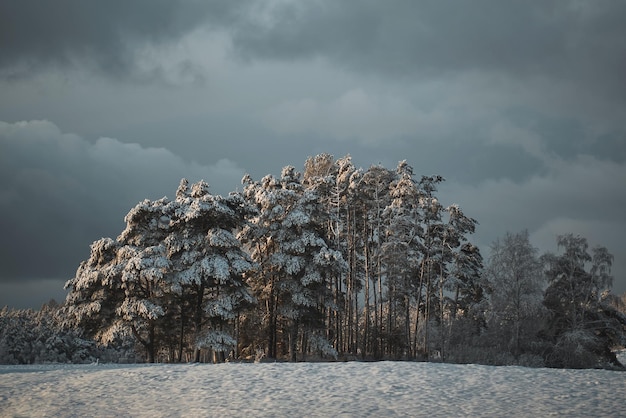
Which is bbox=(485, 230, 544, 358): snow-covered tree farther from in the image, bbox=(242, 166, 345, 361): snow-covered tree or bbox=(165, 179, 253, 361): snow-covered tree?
bbox=(165, 179, 253, 361): snow-covered tree

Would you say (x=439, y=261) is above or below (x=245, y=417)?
above

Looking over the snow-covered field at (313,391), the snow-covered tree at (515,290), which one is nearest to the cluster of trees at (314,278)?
the snow-covered tree at (515,290)

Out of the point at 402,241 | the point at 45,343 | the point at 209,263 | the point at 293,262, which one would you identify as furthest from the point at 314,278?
the point at 45,343

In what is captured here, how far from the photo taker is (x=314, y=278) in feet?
124

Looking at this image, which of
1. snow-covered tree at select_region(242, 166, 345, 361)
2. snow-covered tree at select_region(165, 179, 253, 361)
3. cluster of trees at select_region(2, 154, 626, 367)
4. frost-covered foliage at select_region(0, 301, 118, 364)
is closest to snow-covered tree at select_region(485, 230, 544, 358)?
cluster of trees at select_region(2, 154, 626, 367)

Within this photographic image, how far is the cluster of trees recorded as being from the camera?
1364 inches

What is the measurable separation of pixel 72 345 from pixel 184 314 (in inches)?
336

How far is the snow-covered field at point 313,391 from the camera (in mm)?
15344

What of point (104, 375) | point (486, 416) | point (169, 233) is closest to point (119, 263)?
point (169, 233)

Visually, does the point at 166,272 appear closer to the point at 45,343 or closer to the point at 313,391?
the point at 45,343

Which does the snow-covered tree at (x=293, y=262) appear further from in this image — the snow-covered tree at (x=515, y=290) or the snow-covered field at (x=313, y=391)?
the snow-covered field at (x=313, y=391)

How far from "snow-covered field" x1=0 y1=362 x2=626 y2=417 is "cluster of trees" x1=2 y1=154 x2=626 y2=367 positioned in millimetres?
12115

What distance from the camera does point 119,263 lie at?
112 ft

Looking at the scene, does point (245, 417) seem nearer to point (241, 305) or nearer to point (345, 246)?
point (241, 305)
